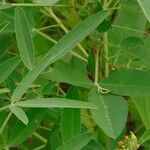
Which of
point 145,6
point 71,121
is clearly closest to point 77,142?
point 71,121

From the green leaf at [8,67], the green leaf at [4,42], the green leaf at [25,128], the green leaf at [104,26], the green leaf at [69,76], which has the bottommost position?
the green leaf at [25,128]

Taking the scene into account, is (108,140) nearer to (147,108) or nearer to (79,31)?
(147,108)

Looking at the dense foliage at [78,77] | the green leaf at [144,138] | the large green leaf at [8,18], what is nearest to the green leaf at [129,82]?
the dense foliage at [78,77]

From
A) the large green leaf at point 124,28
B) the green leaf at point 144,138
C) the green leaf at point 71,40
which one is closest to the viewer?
the green leaf at point 71,40

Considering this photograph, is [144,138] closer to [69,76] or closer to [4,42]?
[69,76]

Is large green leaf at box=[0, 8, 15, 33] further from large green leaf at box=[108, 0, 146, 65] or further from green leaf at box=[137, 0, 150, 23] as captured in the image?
green leaf at box=[137, 0, 150, 23]

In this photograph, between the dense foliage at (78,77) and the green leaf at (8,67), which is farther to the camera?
the green leaf at (8,67)

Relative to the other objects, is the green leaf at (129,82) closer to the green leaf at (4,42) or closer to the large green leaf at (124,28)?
the large green leaf at (124,28)

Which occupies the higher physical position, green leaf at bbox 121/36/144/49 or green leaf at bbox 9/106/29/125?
green leaf at bbox 121/36/144/49

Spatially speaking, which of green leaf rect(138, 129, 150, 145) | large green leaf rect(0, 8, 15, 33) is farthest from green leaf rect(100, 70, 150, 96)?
large green leaf rect(0, 8, 15, 33)
